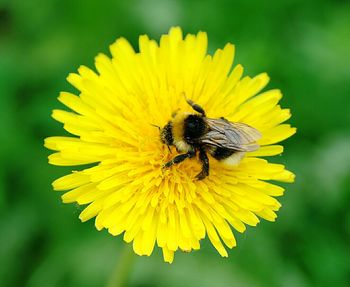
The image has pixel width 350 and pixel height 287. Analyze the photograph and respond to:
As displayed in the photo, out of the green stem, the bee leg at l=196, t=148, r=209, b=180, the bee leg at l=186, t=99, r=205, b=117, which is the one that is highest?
the bee leg at l=186, t=99, r=205, b=117

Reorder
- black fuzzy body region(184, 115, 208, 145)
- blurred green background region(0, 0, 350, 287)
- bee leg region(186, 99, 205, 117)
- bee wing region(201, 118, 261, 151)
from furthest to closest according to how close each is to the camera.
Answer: blurred green background region(0, 0, 350, 287), bee leg region(186, 99, 205, 117), black fuzzy body region(184, 115, 208, 145), bee wing region(201, 118, 261, 151)

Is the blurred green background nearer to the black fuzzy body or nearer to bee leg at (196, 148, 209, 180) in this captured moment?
bee leg at (196, 148, 209, 180)

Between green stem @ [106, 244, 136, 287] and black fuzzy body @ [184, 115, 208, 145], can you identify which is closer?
black fuzzy body @ [184, 115, 208, 145]

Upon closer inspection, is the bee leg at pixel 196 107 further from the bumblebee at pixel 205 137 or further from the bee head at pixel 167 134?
the bee head at pixel 167 134

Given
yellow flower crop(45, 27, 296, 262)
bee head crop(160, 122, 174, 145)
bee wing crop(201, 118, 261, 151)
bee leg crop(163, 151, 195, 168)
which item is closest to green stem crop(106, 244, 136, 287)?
yellow flower crop(45, 27, 296, 262)

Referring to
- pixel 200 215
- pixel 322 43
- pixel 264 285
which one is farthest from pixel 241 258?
pixel 322 43

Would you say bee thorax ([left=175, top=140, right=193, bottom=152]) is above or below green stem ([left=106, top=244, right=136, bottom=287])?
above

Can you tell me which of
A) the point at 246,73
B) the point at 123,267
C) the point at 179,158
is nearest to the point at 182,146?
the point at 179,158

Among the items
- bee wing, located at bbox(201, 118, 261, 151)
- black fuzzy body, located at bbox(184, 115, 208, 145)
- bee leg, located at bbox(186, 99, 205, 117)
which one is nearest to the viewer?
bee wing, located at bbox(201, 118, 261, 151)

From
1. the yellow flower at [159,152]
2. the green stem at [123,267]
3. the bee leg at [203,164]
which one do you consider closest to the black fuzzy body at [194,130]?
the bee leg at [203,164]

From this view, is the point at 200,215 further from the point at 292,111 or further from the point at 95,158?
the point at 292,111

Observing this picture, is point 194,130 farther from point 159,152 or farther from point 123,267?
point 123,267
